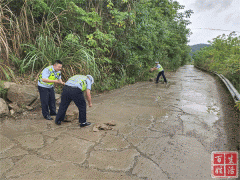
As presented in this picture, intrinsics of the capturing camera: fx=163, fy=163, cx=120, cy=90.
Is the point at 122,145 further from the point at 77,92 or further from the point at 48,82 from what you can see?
the point at 48,82

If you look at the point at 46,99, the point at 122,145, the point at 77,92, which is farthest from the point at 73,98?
the point at 122,145

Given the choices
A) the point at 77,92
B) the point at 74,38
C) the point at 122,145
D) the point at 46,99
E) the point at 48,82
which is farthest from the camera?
the point at 74,38

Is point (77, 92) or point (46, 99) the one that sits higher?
point (77, 92)

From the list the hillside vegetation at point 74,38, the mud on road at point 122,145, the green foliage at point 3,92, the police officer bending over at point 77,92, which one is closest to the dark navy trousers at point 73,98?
the police officer bending over at point 77,92

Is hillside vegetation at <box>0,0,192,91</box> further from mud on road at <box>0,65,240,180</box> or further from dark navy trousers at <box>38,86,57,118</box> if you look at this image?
mud on road at <box>0,65,240,180</box>

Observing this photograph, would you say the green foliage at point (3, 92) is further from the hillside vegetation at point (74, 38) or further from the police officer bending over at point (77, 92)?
the police officer bending over at point (77, 92)

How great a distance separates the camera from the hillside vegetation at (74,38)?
532cm

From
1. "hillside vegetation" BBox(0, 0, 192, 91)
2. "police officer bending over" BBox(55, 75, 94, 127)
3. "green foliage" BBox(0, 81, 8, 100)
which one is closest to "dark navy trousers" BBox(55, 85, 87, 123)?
"police officer bending over" BBox(55, 75, 94, 127)

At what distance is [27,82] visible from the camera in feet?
16.4

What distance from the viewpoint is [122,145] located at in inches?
115

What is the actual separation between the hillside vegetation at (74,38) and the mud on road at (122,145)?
1948mm

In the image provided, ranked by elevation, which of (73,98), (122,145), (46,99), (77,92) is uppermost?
(77,92)

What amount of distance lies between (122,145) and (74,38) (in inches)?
173

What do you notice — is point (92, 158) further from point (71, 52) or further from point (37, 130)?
point (71, 52)
